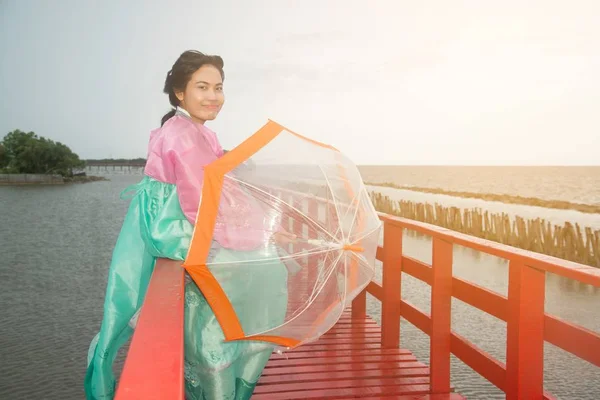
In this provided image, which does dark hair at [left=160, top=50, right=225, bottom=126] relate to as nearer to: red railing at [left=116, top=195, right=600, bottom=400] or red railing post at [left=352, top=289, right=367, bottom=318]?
red railing at [left=116, top=195, right=600, bottom=400]

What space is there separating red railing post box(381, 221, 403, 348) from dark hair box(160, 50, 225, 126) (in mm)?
1655

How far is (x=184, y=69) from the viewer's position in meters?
2.61

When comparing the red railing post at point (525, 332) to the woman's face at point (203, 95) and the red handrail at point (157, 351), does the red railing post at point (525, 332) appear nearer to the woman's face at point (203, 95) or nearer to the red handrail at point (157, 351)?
the red handrail at point (157, 351)

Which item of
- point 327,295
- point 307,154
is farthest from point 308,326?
point 307,154

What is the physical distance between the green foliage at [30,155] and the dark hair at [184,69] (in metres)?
101

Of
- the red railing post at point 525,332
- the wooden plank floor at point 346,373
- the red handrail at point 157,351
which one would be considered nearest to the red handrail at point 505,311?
the red railing post at point 525,332

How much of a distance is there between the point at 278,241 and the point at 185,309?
0.50m

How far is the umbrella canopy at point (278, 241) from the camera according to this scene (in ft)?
6.48

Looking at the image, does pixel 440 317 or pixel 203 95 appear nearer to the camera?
pixel 203 95

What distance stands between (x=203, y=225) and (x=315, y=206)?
0.50m

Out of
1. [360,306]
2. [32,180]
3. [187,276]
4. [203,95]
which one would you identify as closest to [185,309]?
[187,276]

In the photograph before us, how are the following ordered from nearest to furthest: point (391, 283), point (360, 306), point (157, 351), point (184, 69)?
point (157, 351) < point (184, 69) < point (391, 283) < point (360, 306)

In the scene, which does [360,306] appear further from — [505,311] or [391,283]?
[505,311]

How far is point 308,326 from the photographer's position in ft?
7.14
